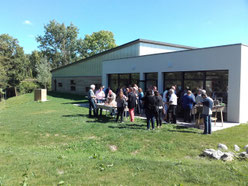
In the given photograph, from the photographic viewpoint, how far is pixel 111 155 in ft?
19.0

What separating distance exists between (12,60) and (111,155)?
3978 centimetres

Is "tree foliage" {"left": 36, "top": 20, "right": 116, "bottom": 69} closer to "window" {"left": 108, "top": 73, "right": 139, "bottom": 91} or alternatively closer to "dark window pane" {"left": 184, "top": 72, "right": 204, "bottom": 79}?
"window" {"left": 108, "top": 73, "right": 139, "bottom": 91}

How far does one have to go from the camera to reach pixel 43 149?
21.2 feet

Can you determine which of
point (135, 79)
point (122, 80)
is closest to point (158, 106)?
point (135, 79)

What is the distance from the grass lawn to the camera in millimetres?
4117

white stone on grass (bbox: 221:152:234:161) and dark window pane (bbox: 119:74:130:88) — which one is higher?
dark window pane (bbox: 119:74:130:88)

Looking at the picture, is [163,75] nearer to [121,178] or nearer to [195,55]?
[195,55]

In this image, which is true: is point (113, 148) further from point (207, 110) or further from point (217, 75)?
point (217, 75)

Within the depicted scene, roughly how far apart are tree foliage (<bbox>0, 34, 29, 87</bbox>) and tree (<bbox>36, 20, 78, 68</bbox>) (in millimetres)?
21316

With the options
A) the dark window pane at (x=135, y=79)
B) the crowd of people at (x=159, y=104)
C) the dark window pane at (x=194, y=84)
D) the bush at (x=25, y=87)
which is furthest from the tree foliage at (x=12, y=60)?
the dark window pane at (x=194, y=84)

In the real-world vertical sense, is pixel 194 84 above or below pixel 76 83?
below

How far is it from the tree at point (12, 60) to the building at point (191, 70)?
25.8 m

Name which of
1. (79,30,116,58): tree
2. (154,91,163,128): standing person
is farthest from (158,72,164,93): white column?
(79,30,116,58): tree

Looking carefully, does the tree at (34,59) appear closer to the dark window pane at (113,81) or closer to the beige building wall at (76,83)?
the beige building wall at (76,83)
